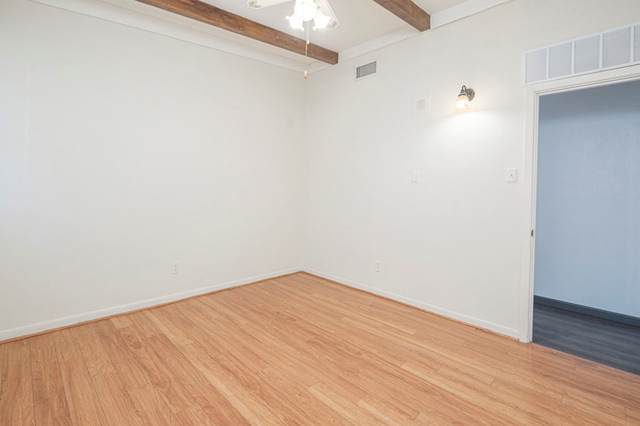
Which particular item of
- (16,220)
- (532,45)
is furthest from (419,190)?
(16,220)

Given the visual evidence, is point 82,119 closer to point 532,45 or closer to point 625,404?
point 532,45

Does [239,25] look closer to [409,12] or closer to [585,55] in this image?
[409,12]

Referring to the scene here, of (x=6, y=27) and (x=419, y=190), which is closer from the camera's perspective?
(x=6, y=27)

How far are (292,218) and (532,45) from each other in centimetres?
332

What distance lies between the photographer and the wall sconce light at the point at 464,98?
2.88m

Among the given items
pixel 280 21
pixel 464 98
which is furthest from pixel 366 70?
pixel 464 98

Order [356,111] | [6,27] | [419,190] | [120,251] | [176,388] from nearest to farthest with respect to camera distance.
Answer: [176,388] → [6,27] → [120,251] → [419,190] → [356,111]

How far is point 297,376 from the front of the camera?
220 cm

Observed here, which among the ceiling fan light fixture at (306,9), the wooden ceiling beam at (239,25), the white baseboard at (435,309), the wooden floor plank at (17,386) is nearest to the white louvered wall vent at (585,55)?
the ceiling fan light fixture at (306,9)

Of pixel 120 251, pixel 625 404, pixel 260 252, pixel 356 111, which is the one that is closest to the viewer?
pixel 625 404

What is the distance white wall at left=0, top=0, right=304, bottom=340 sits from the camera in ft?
8.82

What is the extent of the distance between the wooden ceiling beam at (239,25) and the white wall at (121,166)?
0.54m

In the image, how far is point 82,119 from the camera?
2.93 meters

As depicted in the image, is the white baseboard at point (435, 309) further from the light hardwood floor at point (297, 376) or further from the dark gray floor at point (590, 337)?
the dark gray floor at point (590, 337)
